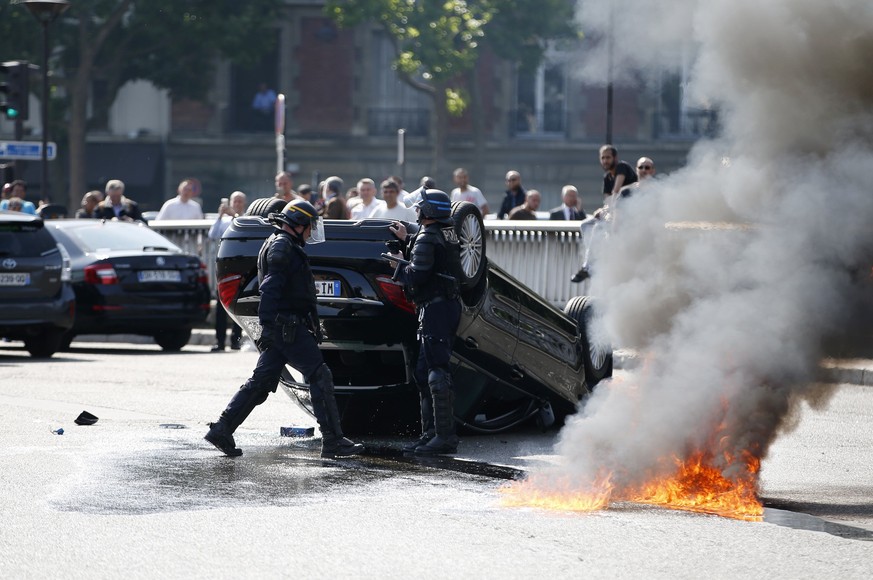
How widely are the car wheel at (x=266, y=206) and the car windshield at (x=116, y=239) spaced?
24.5ft

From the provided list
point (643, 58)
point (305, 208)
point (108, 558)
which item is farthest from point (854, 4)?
point (108, 558)

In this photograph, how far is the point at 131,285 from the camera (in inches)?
710

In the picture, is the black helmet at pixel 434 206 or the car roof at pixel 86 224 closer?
the black helmet at pixel 434 206

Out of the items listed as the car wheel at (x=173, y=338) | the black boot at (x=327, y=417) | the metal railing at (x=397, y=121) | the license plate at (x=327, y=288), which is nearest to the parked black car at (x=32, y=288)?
the car wheel at (x=173, y=338)

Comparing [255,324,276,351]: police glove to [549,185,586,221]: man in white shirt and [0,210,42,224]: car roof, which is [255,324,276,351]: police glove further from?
[549,185,586,221]: man in white shirt

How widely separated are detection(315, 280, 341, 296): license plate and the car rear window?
753 cm

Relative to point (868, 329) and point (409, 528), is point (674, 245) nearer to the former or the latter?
point (868, 329)

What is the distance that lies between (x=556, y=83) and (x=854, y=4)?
38647 millimetres

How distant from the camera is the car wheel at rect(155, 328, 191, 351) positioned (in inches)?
738

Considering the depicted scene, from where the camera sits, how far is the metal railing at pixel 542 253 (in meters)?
19.3

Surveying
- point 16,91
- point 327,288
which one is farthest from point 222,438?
point 16,91

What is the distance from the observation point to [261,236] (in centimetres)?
1031

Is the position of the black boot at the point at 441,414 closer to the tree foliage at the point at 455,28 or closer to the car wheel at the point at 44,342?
the car wheel at the point at 44,342

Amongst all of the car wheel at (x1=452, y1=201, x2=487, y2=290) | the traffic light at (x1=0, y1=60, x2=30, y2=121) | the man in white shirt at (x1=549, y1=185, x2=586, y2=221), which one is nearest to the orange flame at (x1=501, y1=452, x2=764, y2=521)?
the car wheel at (x1=452, y1=201, x2=487, y2=290)
